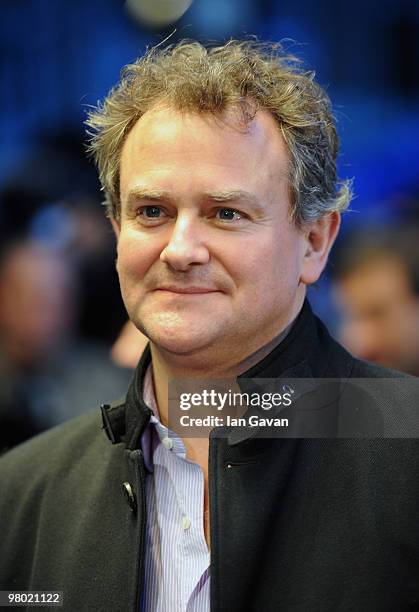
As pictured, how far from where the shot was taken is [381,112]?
4.46 m

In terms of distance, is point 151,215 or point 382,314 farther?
point 382,314

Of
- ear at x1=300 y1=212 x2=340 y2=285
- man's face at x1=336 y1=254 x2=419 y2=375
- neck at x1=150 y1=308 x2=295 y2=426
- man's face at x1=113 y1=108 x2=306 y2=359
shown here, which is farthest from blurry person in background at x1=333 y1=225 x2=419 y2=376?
man's face at x1=113 y1=108 x2=306 y2=359

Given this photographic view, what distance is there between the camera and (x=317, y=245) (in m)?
2.27

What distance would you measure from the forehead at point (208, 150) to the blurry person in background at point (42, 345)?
139cm

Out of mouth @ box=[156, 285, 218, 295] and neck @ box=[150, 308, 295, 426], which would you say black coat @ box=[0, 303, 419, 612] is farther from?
mouth @ box=[156, 285, 218, 295]

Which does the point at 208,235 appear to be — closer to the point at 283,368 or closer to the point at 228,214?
the point at 228,214

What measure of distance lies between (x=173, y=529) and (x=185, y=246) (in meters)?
0.64

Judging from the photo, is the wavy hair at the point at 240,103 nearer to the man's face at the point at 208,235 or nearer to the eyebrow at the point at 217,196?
the man's face at the point at 208,235

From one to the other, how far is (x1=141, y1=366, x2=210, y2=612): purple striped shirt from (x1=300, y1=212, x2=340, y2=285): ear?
1.67ft

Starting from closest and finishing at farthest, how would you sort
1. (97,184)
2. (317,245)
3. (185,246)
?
(185,246)
(317,245)
(97,184)

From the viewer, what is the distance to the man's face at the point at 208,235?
2.00m

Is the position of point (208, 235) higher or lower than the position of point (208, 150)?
lower

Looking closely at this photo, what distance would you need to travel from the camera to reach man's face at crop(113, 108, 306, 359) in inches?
78.6

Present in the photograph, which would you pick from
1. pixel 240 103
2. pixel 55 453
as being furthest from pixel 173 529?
pixel 240 103
